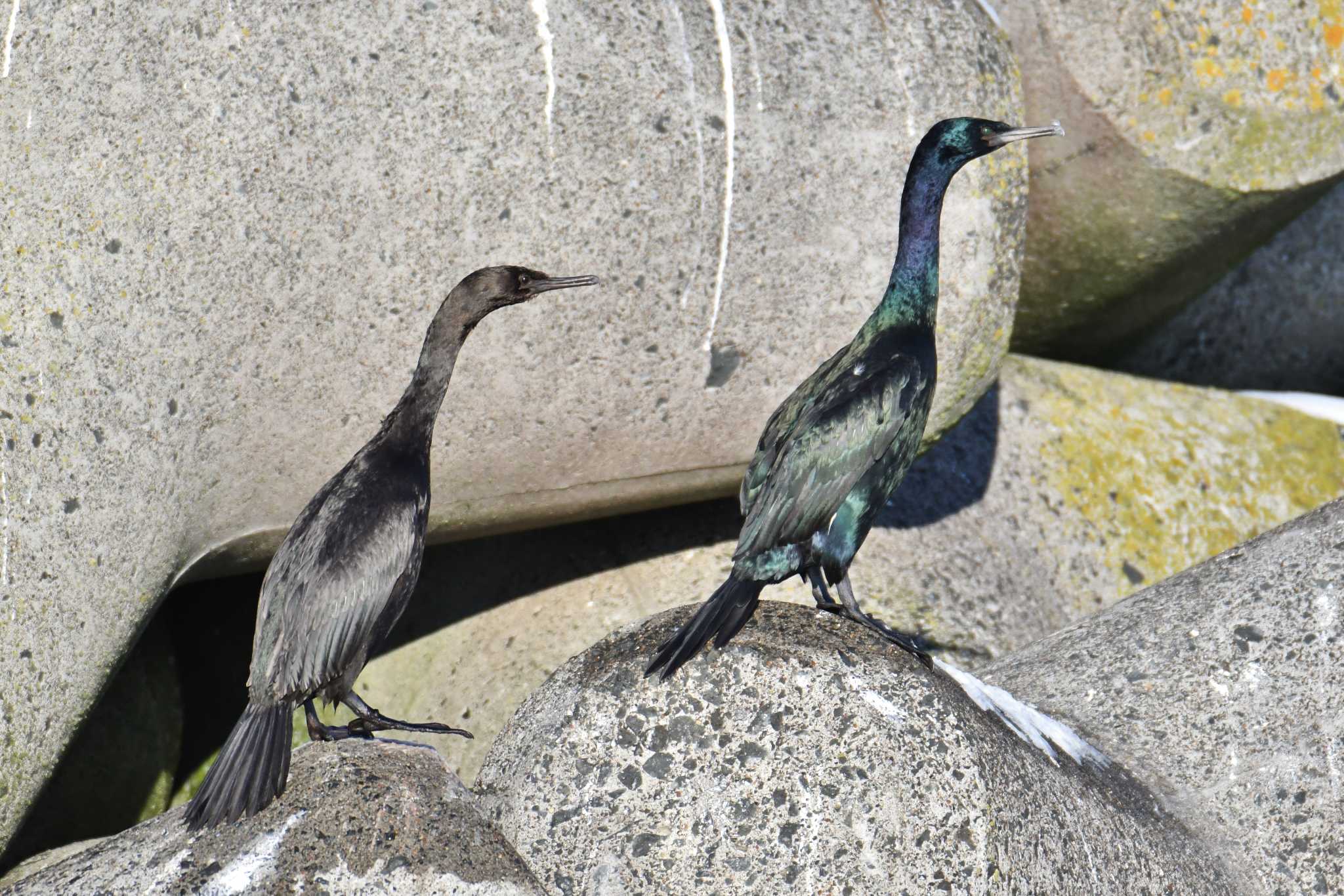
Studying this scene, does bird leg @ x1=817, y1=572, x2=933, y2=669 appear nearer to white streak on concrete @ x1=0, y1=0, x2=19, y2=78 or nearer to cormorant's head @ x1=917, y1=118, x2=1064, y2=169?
cormorant's head @ x1=917, y1=118, x2=1064, y2=169

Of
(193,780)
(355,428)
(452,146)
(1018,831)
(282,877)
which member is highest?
(452,146)

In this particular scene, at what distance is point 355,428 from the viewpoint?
16.6ft

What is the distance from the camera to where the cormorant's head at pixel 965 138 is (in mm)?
4672

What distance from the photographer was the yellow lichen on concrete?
740 cm

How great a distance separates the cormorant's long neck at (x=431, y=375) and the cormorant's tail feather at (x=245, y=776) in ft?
3.00

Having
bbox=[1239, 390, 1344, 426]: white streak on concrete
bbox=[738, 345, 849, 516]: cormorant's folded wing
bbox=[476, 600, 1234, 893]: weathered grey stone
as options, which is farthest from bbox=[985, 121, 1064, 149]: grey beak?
bbox=[1239, 390, 1344, 426]: white streak on concrete

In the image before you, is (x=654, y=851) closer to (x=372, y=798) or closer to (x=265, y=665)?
(x=372, y=798)

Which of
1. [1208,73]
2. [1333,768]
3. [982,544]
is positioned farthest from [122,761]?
[1208,73]

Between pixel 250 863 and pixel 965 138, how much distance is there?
2734 millimetres

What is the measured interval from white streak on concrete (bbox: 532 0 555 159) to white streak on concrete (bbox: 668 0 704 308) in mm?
444

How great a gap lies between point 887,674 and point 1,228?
8.53 feet

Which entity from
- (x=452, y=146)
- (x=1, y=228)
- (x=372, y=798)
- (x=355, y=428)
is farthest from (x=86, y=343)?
(x=372, y=798)

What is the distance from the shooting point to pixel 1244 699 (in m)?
4.70

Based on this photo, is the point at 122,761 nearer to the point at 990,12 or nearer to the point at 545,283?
the point at 545,283
